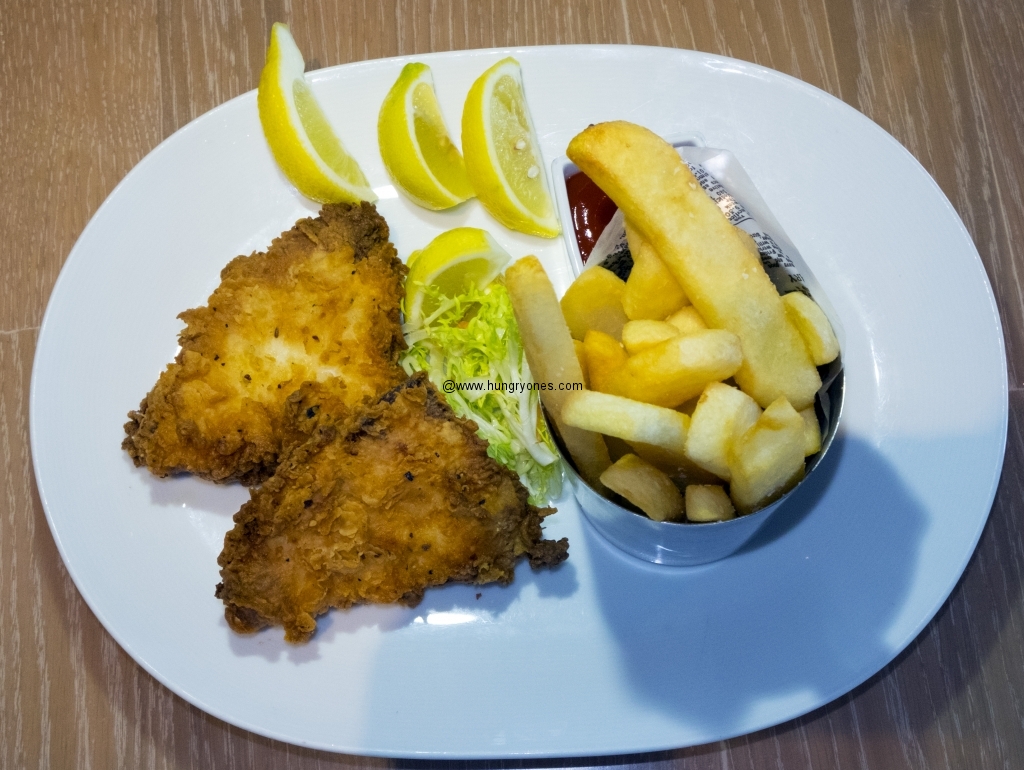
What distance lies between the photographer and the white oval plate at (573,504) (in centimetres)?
197

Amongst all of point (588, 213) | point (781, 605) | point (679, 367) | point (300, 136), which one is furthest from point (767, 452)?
point (300, 136)

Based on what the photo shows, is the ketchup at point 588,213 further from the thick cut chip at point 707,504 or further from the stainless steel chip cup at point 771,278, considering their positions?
the thick cut chip at point 707,504

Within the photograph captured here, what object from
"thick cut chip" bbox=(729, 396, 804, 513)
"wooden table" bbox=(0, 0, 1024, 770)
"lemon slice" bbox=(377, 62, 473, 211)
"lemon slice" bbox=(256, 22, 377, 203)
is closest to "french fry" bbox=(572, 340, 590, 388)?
"thick cut chip" bbox=(729, 396, 804, 513)

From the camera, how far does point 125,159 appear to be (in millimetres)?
2648

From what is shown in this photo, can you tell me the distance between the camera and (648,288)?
1.63m

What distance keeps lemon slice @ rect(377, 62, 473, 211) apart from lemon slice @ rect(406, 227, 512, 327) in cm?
16

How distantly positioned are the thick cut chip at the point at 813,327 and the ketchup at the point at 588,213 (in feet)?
2.21

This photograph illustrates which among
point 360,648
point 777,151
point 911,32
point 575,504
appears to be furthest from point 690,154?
point 360,648

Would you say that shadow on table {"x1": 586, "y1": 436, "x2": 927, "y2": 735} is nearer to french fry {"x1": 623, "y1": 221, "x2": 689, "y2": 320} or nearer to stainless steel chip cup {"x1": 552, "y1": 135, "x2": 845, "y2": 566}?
stainless steel chip cup {"x1": 552, "y1": 135, "x2": 845, "y2": 566}

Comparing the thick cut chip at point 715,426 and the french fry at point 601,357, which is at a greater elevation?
the french fry at point 601,357

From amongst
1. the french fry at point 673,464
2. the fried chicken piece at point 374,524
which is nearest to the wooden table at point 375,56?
the fried chicken piece at point 374,524

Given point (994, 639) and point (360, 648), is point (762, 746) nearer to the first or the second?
point (994, 639)

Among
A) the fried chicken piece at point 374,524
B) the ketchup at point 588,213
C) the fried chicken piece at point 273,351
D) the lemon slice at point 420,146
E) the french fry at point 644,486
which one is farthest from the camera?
the lemon slice at point 420,146

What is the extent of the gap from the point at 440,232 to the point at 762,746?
5.96ft
